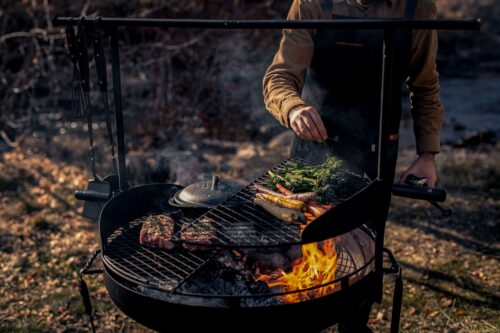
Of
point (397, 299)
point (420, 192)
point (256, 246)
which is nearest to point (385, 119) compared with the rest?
point (420, 192)

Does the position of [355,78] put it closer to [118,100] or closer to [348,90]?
[348,90]

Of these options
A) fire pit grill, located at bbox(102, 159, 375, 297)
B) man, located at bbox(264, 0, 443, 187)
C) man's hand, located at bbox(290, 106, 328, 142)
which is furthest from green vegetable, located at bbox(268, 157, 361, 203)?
man, located at bbox(264, 0, 443, 187)

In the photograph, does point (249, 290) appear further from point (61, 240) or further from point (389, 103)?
point (61, 240)

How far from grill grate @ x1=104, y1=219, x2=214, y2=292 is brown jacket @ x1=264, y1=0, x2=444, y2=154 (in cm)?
113

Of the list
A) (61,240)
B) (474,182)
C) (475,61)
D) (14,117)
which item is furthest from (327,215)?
(475,61)

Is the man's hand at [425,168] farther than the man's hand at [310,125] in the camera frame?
Yes

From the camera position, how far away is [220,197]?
298 centimetres

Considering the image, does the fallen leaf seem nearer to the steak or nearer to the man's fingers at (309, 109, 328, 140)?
the man's fingers at (309, 109, 328, 140)

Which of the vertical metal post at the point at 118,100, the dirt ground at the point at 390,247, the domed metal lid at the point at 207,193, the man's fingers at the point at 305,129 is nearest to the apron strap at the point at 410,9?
the man's fingers at the point at 305,129

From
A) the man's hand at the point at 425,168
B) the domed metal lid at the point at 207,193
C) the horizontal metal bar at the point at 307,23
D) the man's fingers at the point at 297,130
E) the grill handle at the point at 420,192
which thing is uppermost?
the horizontal metal bar at the point at 307,23

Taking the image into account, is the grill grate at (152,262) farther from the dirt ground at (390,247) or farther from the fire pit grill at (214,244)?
the dirt ground at (390,247)

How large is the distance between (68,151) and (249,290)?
6.55m

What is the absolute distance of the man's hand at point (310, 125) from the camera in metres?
2.70

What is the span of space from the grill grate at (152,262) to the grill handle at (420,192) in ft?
3.24
